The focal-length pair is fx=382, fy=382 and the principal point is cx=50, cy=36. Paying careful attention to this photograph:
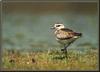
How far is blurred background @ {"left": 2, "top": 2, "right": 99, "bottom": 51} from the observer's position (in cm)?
778

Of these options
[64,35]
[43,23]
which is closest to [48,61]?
[64,35]

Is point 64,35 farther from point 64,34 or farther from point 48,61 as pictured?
point 48,61

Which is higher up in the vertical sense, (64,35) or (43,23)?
(43,23)

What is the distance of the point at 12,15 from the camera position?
7789 mm

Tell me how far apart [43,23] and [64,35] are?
0.51m

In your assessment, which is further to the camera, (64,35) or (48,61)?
(64,35)

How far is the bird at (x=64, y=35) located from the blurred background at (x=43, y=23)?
75 mm

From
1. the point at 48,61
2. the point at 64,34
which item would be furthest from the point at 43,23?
the point at 48,61

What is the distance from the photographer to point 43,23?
7828 mm

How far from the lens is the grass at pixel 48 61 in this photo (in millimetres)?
7785

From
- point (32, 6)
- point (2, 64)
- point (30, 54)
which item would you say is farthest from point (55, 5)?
point (2, 64)

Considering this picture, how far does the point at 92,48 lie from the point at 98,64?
13.6 inches

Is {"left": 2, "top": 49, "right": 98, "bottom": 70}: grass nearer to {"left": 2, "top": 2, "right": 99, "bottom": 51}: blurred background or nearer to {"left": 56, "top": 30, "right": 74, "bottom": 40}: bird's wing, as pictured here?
{"left": 2, "top": 2, "right": 99, "bottom": 51}: blurred background

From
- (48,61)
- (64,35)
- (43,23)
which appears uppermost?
(43,23)
